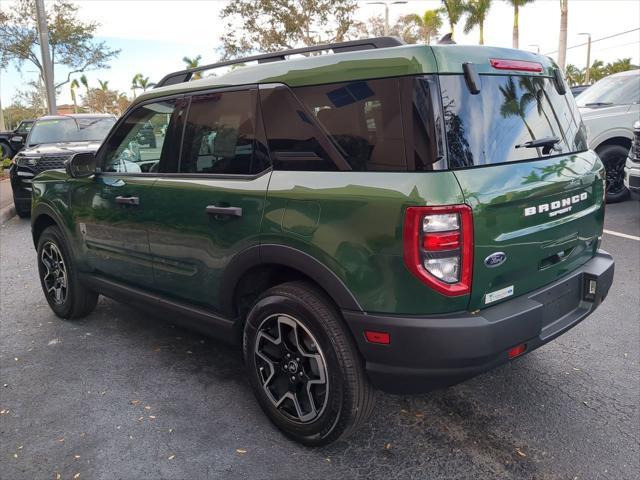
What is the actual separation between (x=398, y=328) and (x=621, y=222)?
21.4ft

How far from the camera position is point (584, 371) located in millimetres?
3412

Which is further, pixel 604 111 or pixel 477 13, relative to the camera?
pixel 477 13

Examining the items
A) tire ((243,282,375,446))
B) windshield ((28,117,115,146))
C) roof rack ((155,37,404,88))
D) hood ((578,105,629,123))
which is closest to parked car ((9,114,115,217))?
windshield ((28,117,115,146))

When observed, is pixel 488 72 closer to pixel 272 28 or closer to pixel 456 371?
pixel 456 371

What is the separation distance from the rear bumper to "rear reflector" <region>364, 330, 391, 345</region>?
0.02 meters

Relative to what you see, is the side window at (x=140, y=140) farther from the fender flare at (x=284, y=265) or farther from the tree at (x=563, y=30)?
the tree at (x=563, y=30)

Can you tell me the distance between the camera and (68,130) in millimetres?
10258

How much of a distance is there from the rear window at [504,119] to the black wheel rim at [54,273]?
11.2ft

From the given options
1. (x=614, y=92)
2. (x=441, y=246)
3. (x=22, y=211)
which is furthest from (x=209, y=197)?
(x=614, y=92)

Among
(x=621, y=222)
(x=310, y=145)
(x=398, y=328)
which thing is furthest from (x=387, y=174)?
(x=621, y=222)

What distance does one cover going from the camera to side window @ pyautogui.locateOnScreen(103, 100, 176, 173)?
3.44 meters

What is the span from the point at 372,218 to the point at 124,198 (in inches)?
78.2

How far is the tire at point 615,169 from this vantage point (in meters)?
8.43

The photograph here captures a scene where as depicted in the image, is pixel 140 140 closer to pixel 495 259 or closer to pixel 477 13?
pixel 495 259
